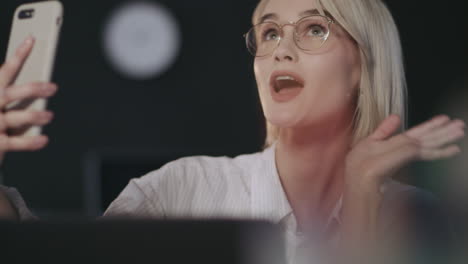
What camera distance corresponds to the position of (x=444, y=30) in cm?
175

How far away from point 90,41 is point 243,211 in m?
2.16

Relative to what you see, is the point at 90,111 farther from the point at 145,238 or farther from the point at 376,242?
the point at 145,238

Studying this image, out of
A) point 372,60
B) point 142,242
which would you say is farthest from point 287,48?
point 142,242

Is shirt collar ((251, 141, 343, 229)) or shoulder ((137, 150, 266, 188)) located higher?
shoulder ((137, 150, 266, 188))

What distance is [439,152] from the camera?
28.3 inches

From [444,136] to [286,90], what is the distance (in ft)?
0.87

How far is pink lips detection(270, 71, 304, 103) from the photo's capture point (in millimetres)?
891

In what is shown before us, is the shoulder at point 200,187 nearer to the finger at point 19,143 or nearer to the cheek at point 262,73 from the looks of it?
the cheek at point 262,73

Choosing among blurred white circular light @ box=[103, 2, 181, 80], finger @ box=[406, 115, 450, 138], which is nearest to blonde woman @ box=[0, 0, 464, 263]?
finger @ box=[406, 115, 450, 138]

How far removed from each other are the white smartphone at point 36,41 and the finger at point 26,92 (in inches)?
0.7

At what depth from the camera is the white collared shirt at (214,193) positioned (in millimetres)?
888

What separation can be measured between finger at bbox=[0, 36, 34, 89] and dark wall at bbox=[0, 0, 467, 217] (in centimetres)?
158

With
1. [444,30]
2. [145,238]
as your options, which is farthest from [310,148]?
[444,30]

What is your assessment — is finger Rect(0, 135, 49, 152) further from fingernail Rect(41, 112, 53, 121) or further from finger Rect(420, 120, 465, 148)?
finger Rect(420, 120, 465, 148)
